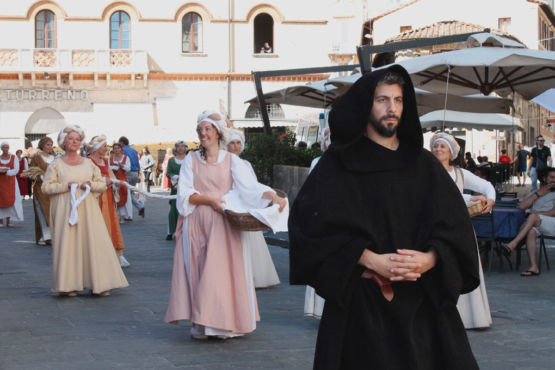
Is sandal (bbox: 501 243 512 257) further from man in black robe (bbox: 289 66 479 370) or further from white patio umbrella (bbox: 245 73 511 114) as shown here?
man in black robe (bbox: 289 66 479 370)

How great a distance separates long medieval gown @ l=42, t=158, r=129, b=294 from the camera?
8922 mm

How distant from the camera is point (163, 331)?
7.23 meters

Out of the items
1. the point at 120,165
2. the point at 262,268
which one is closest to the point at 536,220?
the point at 262,268

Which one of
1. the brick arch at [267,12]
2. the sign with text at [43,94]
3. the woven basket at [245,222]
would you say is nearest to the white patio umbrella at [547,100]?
the woven basket at [245,222]

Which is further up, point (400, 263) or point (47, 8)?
point (47, 8)

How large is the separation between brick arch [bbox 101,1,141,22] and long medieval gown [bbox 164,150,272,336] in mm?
35553

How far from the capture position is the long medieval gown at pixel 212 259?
674 cm

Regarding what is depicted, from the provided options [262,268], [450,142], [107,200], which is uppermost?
[450,142]

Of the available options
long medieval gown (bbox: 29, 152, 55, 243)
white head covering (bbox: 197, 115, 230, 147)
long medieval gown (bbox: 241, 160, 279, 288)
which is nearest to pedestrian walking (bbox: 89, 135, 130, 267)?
long medieval gown (bbox: 241, 160, 279, 288)

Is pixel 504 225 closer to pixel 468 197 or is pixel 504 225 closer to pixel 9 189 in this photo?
pixel 468 197

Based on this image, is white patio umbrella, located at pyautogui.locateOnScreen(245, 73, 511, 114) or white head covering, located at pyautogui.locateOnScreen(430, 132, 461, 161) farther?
white patio umbrella, located at pyautogui.locateOnScreen(245, 73, 511, 114)

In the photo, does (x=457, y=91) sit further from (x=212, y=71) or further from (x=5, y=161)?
(x=212, y=71)

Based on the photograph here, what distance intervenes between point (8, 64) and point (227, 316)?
3626 cm

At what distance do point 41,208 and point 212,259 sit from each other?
340 inches
